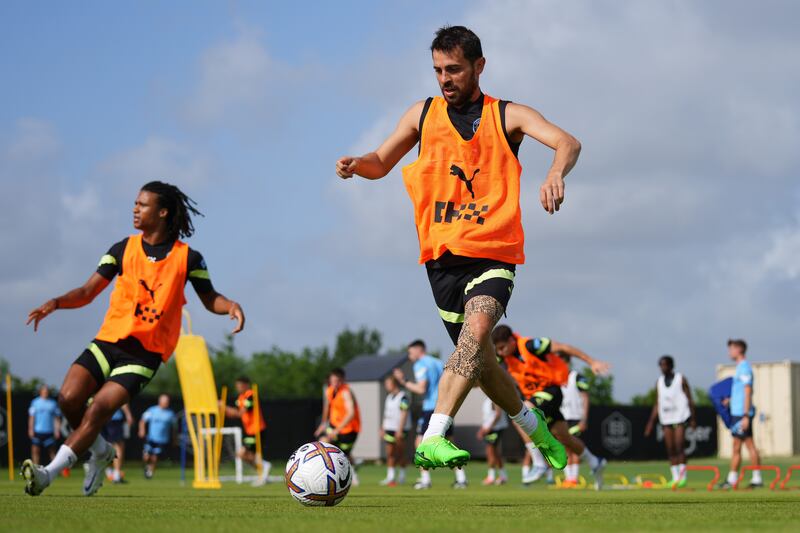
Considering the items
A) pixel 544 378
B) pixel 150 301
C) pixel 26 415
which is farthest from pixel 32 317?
pixel 26 415

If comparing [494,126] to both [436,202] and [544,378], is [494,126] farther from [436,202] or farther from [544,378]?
[544,378]

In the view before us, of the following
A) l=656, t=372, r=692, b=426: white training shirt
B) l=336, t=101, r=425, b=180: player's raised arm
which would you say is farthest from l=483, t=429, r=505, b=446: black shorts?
l=336, t=101, r=425, b=180: player's raised arm

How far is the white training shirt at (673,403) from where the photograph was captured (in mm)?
18500

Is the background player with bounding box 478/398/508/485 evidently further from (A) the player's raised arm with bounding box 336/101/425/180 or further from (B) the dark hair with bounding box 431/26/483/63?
(B) the dark hair with bounding box 431/26/483/63

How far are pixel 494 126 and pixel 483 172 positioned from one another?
29 centimetres

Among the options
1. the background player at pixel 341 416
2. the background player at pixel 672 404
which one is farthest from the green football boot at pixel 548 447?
the background player at pixel 341 416

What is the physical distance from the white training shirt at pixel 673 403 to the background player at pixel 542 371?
4.12 m

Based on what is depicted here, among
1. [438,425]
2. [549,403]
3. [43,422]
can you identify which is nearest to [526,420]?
[438,425]

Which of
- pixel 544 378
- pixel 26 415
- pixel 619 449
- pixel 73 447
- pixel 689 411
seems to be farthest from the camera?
pixel 619 449

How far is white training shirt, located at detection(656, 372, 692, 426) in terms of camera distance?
60.7ft

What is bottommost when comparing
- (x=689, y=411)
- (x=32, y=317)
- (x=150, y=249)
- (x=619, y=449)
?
(x=619, y=449)

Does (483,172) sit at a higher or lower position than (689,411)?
higher

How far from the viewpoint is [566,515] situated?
5359 millimetres

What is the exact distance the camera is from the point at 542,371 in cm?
1474
